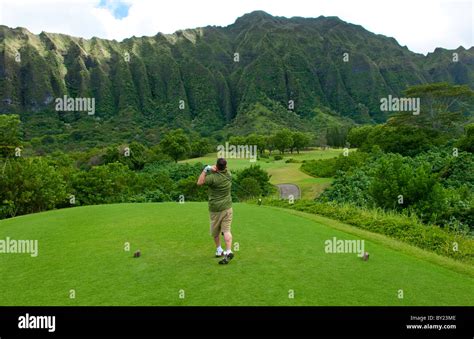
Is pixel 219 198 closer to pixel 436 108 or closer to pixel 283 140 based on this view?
pixel 436 108

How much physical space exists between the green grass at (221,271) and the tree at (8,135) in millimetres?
21641

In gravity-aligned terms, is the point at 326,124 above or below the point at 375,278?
above

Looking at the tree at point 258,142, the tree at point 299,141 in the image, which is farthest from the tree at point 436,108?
the tree at point 299,141

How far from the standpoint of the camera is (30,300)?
241 inches

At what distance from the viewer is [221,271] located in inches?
290

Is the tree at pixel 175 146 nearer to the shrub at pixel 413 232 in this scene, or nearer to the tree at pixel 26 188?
the tree at pixel 26 188

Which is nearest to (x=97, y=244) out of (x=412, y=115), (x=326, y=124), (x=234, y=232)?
(x=234, y=232)

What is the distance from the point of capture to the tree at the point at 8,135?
101ft

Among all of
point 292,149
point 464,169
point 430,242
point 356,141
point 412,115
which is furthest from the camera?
point 292,149

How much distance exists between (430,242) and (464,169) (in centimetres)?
2952

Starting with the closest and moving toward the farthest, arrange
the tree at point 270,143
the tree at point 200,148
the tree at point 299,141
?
1. the tree at point 200,148
2. the tree at point 270,143
3. the tree at point 299,141
